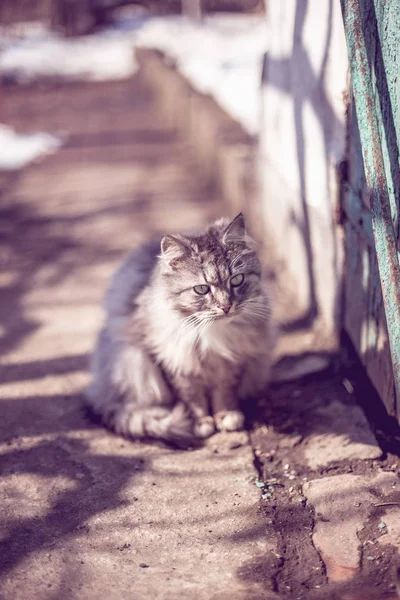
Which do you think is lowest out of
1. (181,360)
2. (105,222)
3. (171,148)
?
(181,360)

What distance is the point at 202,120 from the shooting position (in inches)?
258

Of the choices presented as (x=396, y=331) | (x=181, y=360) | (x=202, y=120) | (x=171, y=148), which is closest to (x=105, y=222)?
(x=202, y=120)

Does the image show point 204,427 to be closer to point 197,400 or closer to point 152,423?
point 197,400

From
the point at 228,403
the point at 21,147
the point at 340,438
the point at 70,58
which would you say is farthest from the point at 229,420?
the point at 70,58

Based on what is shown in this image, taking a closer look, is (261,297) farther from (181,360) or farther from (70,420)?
(70,420)

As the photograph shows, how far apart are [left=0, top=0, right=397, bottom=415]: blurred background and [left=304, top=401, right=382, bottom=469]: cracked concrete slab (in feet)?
0.57

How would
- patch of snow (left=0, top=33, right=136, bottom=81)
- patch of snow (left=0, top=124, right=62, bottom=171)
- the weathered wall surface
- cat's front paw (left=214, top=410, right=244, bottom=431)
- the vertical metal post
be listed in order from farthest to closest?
1. patch of snow (left=0, top=33, right=136, bottom=81)
2. patch of snow (left=0, top=124, right=62, bottom=171)
3. the weathered wall surface
4. cat's front paw (left=214, top=410, right=244, bottom=431)
5. the vertical metal post

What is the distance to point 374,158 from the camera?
6.73ft

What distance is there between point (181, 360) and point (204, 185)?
362cm

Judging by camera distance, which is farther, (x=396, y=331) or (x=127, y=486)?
(x=127, y=486)

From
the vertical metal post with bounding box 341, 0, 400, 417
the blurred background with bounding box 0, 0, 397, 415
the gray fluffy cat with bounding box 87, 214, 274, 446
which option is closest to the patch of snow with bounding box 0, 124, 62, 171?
the blurred background with bounding box 0, 0, 397, 415

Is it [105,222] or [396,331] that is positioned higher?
[105,222]

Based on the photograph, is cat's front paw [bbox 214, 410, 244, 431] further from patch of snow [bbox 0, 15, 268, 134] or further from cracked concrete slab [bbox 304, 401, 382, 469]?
patch of snow [bbox 0, 15, 268, 134]

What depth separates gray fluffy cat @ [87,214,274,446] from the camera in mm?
2711
